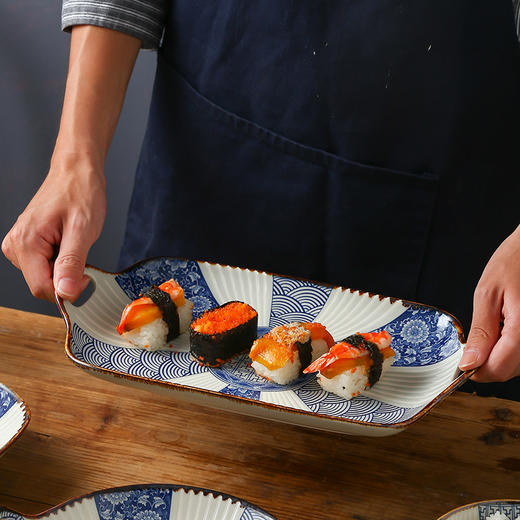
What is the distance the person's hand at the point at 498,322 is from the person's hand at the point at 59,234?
75cm

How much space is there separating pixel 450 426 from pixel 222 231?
86cm

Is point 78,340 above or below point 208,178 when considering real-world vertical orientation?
below

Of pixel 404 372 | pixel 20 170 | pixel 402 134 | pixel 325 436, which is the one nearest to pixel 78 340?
pixel 325 436

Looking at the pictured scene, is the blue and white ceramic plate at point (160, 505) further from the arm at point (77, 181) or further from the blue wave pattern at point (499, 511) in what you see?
the arm at point (77, 181)

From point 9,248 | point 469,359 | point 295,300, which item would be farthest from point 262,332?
point 9,248

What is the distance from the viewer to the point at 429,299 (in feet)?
5.59

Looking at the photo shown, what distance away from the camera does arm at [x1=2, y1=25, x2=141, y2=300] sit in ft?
4.22

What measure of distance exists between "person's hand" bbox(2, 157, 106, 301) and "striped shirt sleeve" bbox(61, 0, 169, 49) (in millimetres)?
421

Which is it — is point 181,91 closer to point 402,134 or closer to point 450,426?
point 402,134

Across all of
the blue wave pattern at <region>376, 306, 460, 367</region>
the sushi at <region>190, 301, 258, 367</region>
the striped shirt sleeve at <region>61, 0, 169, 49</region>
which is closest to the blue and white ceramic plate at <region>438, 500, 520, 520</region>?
the blue wave pattern at <region>376, 306, 460, 367</region>

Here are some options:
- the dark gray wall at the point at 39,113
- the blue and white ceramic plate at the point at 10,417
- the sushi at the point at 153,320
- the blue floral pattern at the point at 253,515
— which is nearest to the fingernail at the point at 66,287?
the sushi at the point at 153,320

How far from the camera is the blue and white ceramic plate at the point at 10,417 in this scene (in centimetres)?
96

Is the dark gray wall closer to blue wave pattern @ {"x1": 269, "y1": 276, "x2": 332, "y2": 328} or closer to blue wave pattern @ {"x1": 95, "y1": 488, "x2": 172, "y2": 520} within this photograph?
blue wave pattern @ {"x1": 269, "y1": 276, "x2": 332, "y2": 328}

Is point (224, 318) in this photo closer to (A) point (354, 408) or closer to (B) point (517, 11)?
(A) point (354, 408)
